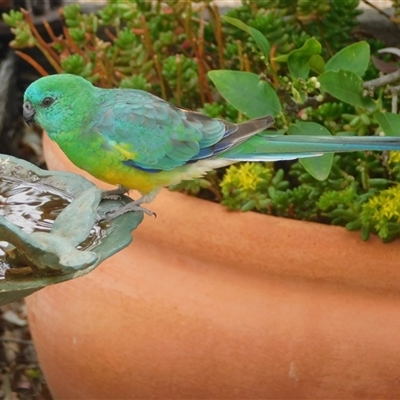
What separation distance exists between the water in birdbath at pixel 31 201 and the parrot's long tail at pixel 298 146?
1.25 feet

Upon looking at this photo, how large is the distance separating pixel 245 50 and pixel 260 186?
44 cm

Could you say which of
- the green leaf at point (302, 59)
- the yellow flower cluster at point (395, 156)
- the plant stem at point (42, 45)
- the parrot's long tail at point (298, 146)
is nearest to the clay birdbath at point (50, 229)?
the parrot's long tail at point (298, 146)

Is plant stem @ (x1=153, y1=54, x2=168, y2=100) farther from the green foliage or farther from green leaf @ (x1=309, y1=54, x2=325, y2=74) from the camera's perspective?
green leaf @ (x1=309, y1=54, x2=325, y2=74)

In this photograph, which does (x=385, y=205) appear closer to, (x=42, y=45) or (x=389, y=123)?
(x=389, y=123)

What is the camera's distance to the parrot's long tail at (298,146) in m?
1.32

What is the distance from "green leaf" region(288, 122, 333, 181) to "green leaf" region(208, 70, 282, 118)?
5cm

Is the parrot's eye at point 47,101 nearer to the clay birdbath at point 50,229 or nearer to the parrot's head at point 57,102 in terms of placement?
the parrot's head at point 57,102

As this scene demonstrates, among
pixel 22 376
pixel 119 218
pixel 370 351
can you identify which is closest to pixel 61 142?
pixel 119 218

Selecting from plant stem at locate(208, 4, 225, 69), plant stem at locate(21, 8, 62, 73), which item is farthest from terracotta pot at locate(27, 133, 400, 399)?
plant stem at locate(21, 8, 62, 73)

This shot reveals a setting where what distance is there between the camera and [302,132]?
1.42 m

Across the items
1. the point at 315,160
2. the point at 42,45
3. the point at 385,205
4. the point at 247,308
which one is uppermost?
the point at 42,45

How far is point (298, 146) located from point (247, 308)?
0.35m

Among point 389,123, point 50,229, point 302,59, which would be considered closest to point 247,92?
point 302,59

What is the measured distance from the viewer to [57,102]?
136 cm
